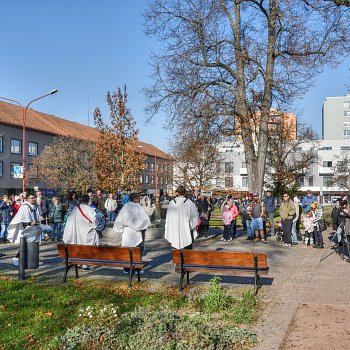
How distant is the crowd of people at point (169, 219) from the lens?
10.0 meters

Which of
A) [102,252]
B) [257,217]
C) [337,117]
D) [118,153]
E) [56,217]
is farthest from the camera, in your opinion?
[337,117]

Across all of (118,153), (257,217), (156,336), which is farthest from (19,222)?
(118,153)

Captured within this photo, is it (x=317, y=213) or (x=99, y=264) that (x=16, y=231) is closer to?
(x=99, y=264)

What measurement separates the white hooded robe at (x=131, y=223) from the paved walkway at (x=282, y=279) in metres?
0.76

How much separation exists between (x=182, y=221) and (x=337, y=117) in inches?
3882

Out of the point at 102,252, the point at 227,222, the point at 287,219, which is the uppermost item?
the point at 287,219

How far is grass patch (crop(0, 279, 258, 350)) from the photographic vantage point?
500cm

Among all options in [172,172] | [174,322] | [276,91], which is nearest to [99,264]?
[174,322]

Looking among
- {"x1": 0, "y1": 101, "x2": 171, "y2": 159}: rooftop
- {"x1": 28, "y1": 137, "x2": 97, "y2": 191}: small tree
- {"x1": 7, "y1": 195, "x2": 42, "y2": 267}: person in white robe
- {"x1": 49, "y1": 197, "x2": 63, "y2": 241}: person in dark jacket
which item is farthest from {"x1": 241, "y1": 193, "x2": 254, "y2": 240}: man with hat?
{"x1": 0, "y1": 101, "x2": 171, "y2": 159}: rooftop

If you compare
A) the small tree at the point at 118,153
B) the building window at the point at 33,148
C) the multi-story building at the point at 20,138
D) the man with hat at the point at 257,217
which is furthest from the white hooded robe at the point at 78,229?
the building window at the point at 33,148

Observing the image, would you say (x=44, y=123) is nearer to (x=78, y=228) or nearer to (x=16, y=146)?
(x=16, y=146)

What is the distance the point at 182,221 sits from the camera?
32.7 feet

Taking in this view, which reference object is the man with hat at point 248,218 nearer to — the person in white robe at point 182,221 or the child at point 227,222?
the child at point 227,222

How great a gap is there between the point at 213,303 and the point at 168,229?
3380mm
